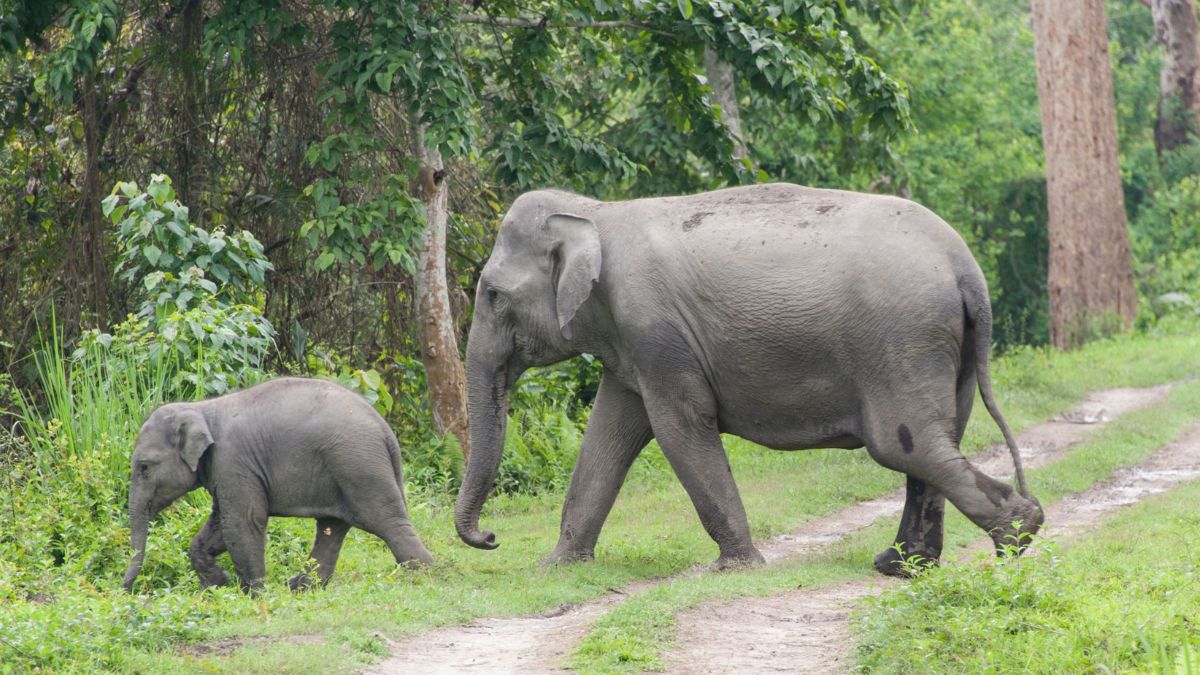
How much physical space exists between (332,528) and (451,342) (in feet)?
13.9

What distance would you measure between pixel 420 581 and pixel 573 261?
213 cm

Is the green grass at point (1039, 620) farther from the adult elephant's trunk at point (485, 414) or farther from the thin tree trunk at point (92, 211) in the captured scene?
the thin tree trunk at point (92, 211)

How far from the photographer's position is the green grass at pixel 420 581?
657cm

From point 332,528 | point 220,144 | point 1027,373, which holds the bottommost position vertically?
point 1027,373

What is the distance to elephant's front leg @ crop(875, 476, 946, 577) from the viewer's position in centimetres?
938

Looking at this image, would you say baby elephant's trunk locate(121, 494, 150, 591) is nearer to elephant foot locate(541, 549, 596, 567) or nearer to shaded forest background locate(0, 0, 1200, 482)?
shaded forest background locate(0, 0, 1200, 482)

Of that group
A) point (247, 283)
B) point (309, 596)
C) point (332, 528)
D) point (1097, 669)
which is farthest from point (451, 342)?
point (1097, 669)

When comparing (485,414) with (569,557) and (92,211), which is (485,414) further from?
(92,211)

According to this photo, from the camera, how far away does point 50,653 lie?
6.29m

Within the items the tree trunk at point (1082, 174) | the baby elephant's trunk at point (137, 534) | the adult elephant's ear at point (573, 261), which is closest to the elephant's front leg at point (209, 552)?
the baby elephant's trunk at point (137, 534)

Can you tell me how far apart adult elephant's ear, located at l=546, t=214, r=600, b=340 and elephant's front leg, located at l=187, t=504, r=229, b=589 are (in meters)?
2.38

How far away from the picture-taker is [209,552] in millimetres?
9125

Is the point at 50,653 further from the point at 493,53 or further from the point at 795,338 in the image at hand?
the point at 493,53

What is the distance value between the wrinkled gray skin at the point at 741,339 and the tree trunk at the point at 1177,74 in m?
21.0
